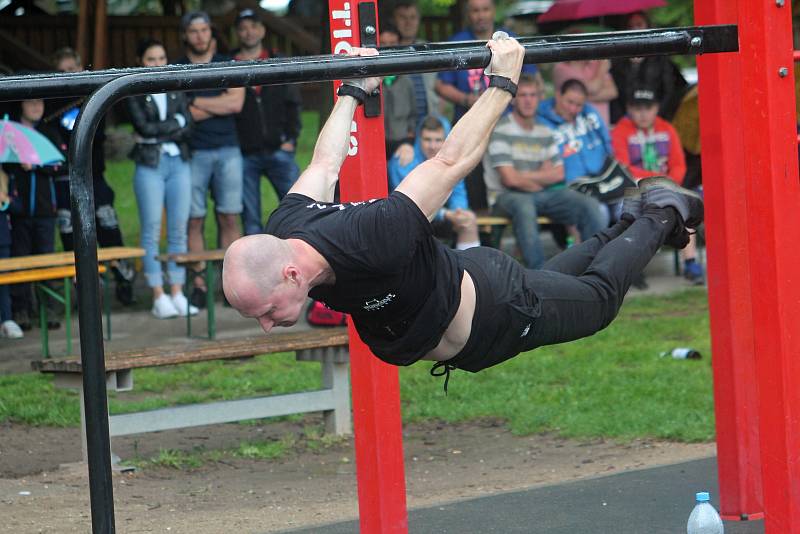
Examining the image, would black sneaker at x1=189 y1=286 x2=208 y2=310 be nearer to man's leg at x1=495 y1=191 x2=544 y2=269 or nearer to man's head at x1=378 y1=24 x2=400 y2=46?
man's head at x1=378 y1=24 x2=400 y2=46

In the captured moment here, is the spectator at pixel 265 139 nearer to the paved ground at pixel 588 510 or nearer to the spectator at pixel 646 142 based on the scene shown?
the spectator at pixel 646 142

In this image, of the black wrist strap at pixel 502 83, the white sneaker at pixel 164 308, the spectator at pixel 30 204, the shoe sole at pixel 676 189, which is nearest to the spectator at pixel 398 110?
the white sneaker at pixel 164 308

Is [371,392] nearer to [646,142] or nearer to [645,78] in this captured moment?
[646,142]

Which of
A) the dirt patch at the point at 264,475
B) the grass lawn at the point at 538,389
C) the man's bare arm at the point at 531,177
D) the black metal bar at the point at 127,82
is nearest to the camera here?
the black metal bar at the point at 127,82

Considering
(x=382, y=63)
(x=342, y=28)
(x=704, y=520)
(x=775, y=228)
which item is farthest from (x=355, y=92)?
(x=704, y=520)

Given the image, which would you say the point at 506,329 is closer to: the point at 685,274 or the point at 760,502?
the point at 760,502

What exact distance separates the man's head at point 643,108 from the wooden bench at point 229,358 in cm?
460

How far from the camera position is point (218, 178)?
9.70m

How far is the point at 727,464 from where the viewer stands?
16.5 feet

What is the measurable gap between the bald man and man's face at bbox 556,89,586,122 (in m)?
6.04

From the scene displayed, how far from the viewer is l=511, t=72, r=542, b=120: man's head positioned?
9984mm

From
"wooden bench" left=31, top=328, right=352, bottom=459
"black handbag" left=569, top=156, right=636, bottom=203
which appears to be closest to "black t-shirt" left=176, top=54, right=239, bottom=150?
"black handbag" left=569, top=156, right=636, bottom=203

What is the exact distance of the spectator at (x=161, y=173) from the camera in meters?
9.16

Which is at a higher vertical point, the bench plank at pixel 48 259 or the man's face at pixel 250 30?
the man's face at pixel 250 30
